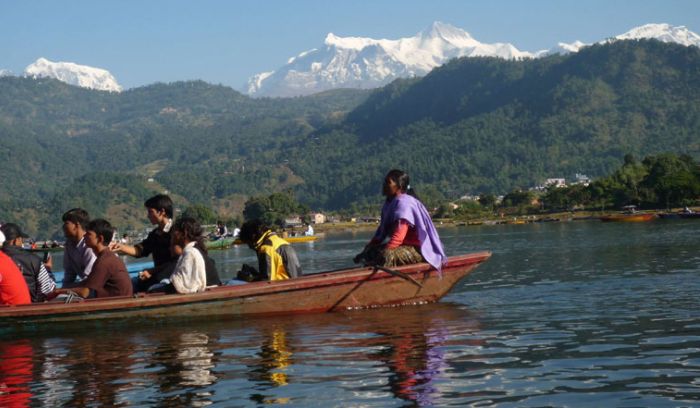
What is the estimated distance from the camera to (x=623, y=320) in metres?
14.6

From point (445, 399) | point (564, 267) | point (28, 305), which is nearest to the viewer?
point (445, 399)

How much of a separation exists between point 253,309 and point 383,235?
101 inches

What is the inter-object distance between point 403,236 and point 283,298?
228 cm

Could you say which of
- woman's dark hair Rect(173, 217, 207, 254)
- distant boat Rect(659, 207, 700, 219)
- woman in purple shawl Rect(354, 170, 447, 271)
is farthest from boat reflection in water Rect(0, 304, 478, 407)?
distant boat Rect(659, 207, 700, 219)

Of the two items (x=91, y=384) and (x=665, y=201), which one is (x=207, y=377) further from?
(x=665, y=201)

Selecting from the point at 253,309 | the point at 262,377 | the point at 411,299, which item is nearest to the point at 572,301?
the point at 411,299

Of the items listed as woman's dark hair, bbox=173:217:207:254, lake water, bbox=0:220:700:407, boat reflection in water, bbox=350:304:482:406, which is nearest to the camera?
lake water, bbox=0:220:700:407

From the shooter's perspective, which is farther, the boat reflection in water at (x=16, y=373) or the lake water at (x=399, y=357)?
the boat reflection in water at (x=16, y=373)

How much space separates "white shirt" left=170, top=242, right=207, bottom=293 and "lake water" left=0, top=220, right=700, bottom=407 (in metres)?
0.69

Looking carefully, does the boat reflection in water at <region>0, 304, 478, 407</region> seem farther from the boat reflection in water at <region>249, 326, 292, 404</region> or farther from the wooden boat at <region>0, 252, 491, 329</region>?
the wooden boat at <region>0, 252, 491, 329</region>

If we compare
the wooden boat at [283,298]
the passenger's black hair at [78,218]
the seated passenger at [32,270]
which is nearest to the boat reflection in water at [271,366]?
the wooden boat at [283,298]

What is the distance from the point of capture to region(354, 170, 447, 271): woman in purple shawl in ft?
53.3

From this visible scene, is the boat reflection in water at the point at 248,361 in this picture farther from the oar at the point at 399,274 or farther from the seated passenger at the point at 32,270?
the seated passenger at the point at 32,270

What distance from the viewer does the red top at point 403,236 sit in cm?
1642
